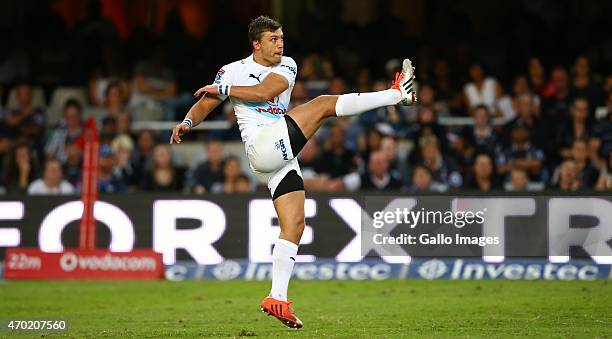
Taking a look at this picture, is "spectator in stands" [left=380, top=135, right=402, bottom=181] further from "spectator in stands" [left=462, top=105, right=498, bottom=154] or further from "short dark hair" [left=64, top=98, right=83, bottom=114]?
"short dark hair" [left=64, top=98, right=83, bottom=114]

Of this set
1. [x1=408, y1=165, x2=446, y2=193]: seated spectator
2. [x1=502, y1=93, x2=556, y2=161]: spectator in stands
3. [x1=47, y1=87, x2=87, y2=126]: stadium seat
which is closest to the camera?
[x1=408, y1=165, x2=446, y2=193]: seated spectator

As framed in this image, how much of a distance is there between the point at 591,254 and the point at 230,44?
823cm

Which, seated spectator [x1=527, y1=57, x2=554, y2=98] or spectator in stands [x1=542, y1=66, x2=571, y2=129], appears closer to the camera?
spectator in stands [x1=542, y1=66, x2=571, y2=129]

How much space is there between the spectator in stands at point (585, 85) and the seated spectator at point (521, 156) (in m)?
1.21

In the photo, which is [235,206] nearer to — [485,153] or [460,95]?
[485,153]

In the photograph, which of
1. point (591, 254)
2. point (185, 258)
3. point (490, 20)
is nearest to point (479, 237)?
point (591, 254)

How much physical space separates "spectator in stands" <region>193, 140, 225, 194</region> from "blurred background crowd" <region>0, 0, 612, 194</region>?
21 millimetres

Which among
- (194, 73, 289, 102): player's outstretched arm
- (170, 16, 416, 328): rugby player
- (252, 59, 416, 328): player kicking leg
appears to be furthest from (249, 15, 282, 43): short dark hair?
(252, 59, 416, 328): player kicking leg

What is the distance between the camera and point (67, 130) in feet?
60.5

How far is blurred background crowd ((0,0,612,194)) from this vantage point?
16.9 metres

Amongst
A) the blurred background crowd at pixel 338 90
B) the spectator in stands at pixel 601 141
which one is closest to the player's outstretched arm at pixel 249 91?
the blurred background crowd at pixel 338 90

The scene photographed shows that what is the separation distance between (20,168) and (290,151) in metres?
9.11

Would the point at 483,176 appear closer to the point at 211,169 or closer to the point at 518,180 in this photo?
the point at 518,180

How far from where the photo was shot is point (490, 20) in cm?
2161
